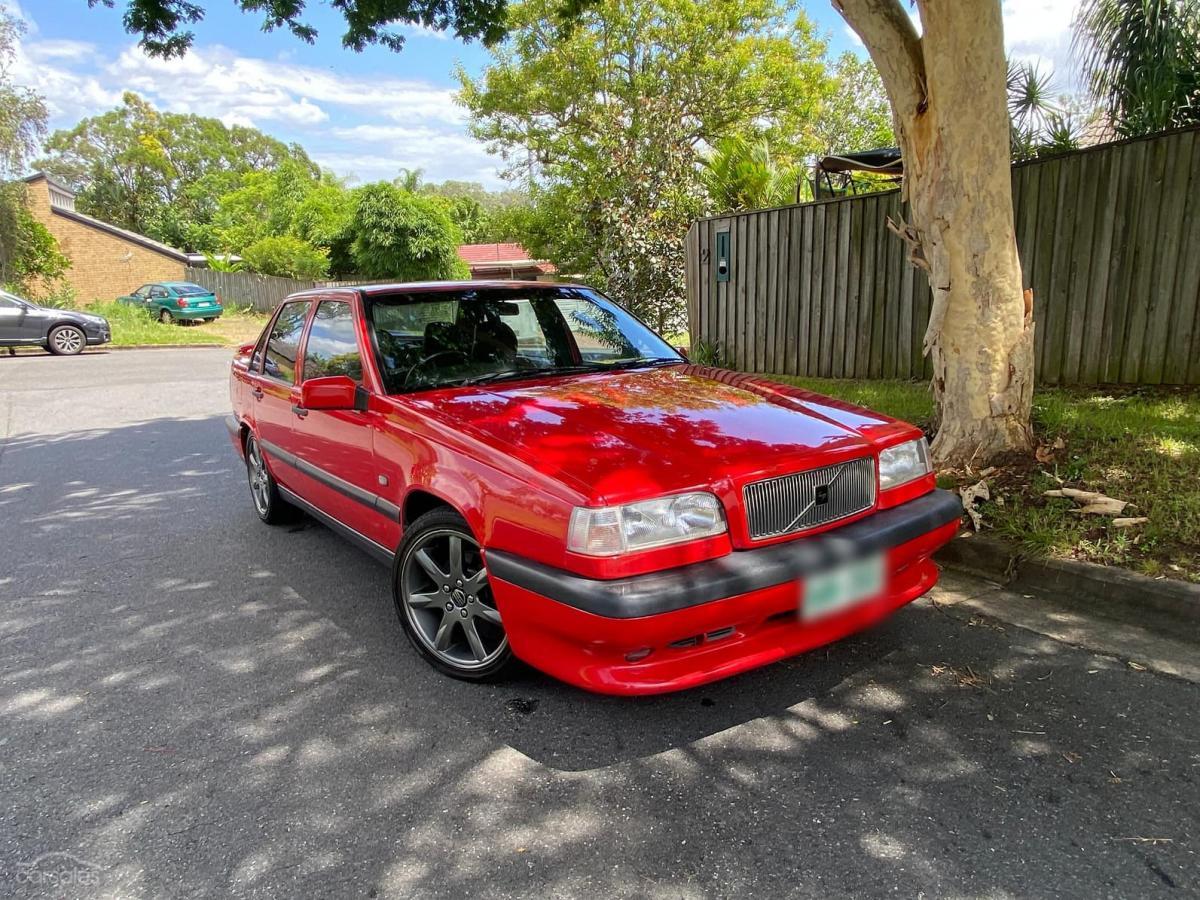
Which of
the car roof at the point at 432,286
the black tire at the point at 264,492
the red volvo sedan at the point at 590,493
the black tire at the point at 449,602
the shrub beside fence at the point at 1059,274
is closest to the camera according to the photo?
the red volvo sedan at the point at 590,493

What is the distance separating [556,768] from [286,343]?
3330 mm

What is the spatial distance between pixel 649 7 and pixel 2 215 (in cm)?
2173

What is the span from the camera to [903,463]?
3.20m

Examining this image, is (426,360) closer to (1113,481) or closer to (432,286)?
(432,286)

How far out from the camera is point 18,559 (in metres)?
4.70

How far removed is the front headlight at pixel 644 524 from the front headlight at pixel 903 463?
2.95 feet

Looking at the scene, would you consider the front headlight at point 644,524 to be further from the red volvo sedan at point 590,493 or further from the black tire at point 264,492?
the black tire at point 264,492

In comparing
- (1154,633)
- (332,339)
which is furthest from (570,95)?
(1154,633)

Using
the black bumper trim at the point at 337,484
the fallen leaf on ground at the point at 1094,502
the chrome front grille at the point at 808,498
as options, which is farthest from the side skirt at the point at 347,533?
the fallen leaf on ground at the point at 1094,502

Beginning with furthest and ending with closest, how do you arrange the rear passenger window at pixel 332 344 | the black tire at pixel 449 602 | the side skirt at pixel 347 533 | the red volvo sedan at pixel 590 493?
the rear passenger window at pixel 332 344 → the side skirt at pixel 347 533 → the black tire at pixel 449 602 → the red volvo sedan at pixel 590 493

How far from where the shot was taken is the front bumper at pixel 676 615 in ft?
7.99

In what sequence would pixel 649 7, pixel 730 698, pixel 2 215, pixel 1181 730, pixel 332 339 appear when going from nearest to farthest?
pixel 1181 730 < pixel 730 698 < pixel 332 339 < pixel 649 7 < pixel 2 215

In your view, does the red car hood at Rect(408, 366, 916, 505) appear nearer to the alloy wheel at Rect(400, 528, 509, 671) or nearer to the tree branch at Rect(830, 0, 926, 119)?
the alloy wheel at Rect(400, 528, 509, 671)

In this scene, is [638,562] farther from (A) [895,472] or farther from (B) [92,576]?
(B) [92,576]
